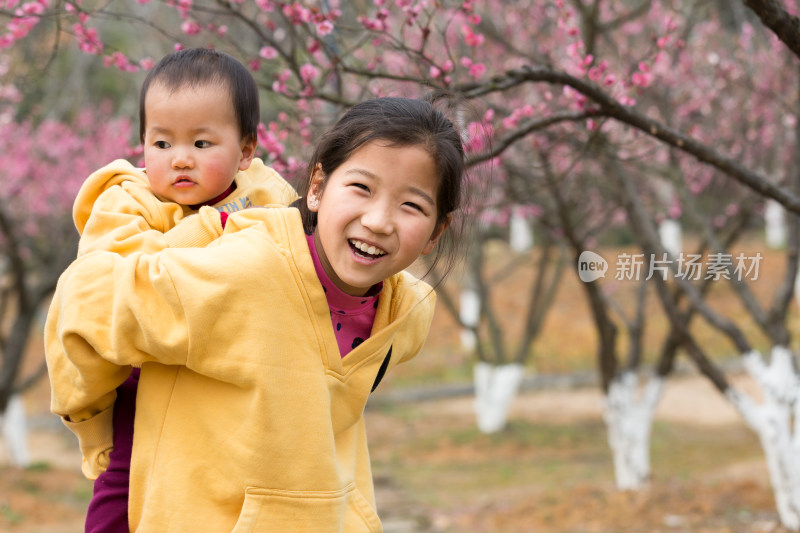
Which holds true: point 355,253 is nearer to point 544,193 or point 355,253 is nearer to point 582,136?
point 582,136

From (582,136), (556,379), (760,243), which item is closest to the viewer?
(582,136)

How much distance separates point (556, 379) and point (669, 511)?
6.95 metres

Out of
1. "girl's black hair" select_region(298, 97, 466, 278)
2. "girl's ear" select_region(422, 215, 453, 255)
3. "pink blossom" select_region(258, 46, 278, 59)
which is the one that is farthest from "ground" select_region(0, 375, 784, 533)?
"girl's black hair" select_region(298, 97, 466, 278)

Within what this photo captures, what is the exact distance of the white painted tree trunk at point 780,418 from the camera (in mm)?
5391

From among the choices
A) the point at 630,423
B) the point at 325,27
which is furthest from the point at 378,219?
the point at 630,423

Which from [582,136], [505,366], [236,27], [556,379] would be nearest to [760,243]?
[556,379]

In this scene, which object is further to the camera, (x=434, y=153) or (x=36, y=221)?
(x=36, y=221)

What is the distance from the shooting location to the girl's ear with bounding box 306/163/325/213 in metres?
1.71

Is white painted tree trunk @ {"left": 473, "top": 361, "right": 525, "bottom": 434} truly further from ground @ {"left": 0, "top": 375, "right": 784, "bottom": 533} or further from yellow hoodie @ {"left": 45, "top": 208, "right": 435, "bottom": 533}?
yellow hoodie @ {"left": 45, "top": 208, "right": 435, "bottom": 533}

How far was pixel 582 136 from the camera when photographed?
4945 millimetres

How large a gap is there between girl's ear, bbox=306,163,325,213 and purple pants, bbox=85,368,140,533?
1.76 ft

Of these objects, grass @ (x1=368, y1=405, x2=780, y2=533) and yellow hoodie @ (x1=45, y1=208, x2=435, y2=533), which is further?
grass @ (x1=368, y1=405, x2=780, y2=533)

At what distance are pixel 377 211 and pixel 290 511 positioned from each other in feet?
1.81

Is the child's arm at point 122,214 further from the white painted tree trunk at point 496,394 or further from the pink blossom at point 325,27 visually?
the white painted tree trunk at point 496,394
